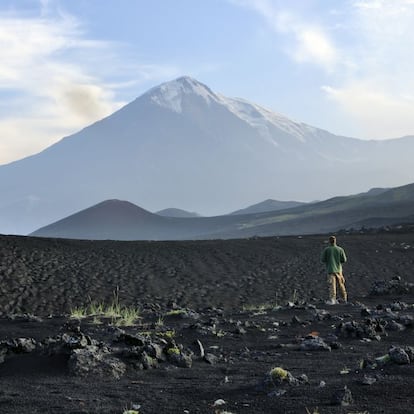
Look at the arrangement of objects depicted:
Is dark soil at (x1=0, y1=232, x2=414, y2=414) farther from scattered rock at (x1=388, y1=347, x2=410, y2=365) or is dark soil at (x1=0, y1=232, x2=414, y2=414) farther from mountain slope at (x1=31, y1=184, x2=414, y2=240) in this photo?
mountain slope at (x1=31, y1=184, x2=414, y2=240)

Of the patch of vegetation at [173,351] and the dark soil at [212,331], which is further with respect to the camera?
the patch of vegetation at [173,351]

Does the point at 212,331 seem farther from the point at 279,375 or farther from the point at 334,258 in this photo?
the point at 334,258

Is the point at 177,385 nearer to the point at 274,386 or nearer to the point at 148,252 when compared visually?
the point at 274,386

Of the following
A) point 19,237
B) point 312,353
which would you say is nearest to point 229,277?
point 19,237

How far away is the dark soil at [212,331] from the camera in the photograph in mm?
6219

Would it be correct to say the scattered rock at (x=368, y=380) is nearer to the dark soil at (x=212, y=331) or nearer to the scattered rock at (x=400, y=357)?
the dark soil at (x=212, y=331)

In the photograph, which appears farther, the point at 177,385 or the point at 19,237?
the point at 19,237

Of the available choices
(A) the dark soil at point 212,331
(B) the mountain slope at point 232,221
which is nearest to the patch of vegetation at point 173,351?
(A) the dark soil at point 212,331

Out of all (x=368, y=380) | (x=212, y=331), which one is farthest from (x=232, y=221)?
(x=368, y=380)

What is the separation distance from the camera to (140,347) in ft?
26.7

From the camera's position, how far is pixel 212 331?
10617 mm

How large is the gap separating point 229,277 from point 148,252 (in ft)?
19.0

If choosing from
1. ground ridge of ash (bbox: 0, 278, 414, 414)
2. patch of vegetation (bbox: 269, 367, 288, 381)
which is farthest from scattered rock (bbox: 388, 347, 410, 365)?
patch of vegetation (bbox: 269, 367, 288, 381)

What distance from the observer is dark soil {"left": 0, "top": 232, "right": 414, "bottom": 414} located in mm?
6219
